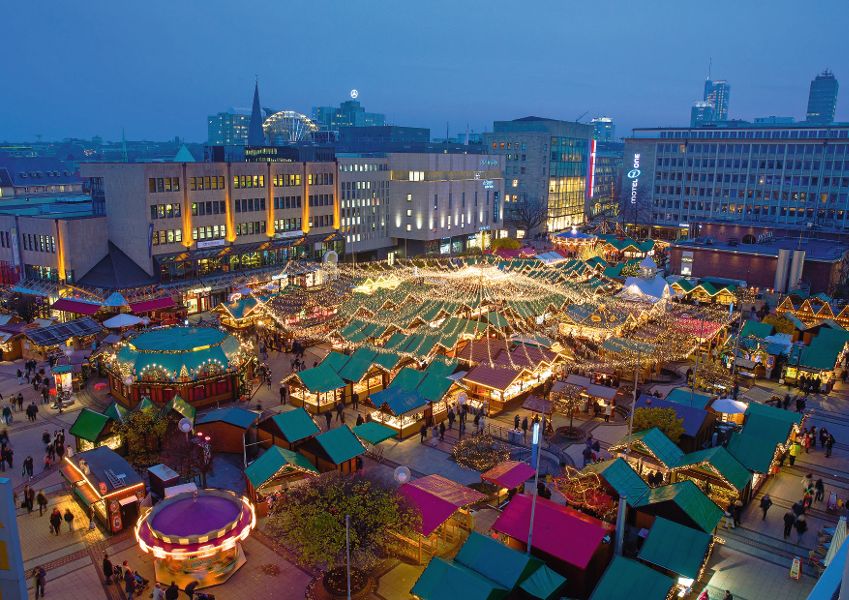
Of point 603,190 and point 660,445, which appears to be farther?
point 603,190

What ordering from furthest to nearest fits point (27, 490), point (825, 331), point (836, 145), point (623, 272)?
point (836, 145), point (623, 272), point (825, 331), point (27, 490)

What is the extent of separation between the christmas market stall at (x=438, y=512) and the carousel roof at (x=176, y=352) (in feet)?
54.0

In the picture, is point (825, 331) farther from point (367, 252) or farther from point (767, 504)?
point (367, 252)

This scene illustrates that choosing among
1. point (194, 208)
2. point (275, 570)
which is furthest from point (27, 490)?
point (194, 208)

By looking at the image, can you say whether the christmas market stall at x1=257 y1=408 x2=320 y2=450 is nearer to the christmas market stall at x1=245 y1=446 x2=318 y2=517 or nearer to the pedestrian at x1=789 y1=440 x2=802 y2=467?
the christmas market stall at x1=245 y1=446 x2=318 y2=517

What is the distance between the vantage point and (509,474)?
24.0 meters

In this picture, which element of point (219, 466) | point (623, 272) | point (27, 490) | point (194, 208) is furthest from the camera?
point (623, 272)

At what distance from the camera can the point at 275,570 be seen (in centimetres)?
1997

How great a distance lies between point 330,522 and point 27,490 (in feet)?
43.0

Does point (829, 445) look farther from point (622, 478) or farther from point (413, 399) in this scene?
point (413, 399)

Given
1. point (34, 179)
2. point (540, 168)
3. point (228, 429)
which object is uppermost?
point (540, 168)

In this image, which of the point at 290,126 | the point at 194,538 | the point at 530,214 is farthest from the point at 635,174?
the point at 194,538

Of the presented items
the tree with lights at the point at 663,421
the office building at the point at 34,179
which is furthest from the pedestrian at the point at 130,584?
the office building at the point at 34,179

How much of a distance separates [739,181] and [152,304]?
85.3 m
